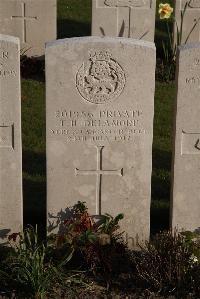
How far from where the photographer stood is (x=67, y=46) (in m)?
5.75

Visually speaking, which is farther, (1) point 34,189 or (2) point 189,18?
(2) point 189,18

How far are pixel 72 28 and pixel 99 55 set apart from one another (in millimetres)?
8192

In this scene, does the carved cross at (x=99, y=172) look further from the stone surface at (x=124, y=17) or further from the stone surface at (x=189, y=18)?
the stone surface at (x=189, y=18)

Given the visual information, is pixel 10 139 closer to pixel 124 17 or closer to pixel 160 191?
pixel 160 191

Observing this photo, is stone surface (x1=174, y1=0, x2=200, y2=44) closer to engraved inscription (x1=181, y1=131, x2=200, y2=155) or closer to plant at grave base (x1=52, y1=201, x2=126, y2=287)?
engraved inscription (x1=181, y1=131, x2=200, y2=155)

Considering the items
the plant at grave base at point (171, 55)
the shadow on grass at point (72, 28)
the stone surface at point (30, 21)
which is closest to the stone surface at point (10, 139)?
the plant at grave base at point (171, 55)

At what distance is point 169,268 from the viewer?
569 cm

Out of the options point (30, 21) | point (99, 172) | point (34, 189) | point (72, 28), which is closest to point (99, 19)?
point (30, 21)

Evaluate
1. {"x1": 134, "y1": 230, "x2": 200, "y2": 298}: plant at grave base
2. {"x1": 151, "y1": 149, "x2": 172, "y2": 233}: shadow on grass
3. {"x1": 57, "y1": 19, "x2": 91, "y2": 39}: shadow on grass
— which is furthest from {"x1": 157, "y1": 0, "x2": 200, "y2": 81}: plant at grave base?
{"x1": 134, "y1": 230, "x2": 200, "y2": 298}: plant at grave base

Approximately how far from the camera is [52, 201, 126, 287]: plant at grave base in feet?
19.5

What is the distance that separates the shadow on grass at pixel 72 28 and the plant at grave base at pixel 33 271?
796 cm

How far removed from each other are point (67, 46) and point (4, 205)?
1536 millimetres

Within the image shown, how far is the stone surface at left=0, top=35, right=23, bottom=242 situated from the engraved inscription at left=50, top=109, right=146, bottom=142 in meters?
0.34

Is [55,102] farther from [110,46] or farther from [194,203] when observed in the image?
[194,203]
